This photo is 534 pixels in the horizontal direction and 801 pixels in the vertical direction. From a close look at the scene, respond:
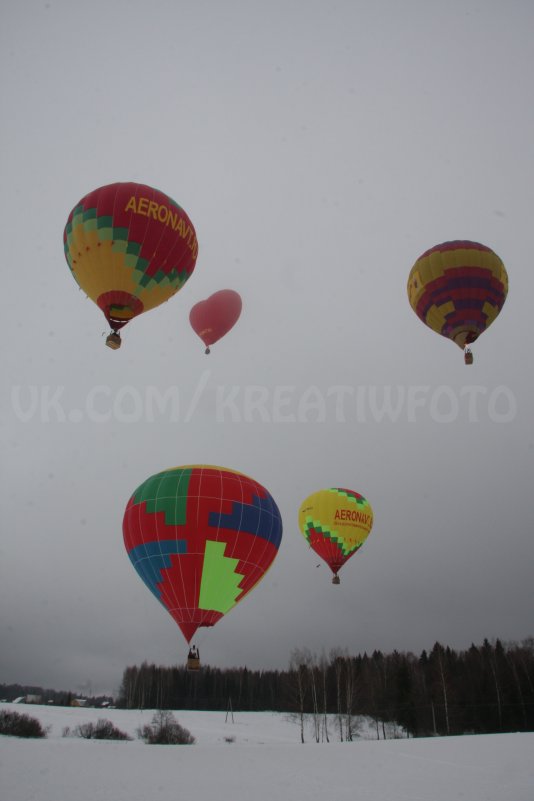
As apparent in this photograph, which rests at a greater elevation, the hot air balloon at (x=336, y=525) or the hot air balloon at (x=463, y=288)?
the hot air balloon at (x=463, y=288)

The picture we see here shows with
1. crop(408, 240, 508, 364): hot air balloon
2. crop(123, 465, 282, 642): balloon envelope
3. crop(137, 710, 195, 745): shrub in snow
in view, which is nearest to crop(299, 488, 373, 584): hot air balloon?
crop(123, 465, 282, 642): balloon envelope

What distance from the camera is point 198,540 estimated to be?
48.3 ft

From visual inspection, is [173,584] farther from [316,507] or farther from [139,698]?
[139,698]

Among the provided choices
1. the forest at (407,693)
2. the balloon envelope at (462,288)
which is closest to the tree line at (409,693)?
the forest at (407,693)

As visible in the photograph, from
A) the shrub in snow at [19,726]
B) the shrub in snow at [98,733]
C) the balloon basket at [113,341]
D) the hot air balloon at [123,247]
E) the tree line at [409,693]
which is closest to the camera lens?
the balloon basket at [113,341]

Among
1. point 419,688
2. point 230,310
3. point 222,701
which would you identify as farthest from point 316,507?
point 222,701

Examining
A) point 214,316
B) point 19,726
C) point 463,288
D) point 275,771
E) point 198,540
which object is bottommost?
point 275,771

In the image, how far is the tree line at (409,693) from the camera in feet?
120

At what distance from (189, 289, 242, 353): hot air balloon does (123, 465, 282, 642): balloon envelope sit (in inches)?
→ 300

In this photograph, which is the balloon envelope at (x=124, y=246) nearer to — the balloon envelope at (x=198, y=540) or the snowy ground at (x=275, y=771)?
the balloon envelope at (x=198, y=540)

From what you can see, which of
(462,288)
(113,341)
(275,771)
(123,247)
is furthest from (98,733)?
(462,288)

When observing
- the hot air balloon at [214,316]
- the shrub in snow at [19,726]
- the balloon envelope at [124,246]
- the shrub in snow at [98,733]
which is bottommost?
the shrub in snow at [98,733]

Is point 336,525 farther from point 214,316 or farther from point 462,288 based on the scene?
point 462,288

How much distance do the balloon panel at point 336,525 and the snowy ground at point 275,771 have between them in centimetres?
724
